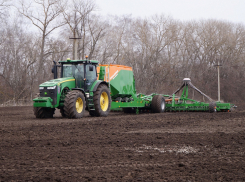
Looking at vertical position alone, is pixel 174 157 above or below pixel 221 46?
below

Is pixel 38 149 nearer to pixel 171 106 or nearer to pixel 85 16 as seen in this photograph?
pixel 171 106

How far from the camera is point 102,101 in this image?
1478 cm

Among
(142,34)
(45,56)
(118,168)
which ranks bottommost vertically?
(118,168)

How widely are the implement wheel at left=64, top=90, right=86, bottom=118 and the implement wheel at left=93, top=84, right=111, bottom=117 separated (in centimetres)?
87

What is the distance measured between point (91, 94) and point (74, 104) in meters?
1.55

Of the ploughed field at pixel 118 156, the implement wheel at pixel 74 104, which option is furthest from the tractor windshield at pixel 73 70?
the ploughed field at pixel 118 156

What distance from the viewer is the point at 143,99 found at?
1798 cm

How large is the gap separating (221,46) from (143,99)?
32.5m

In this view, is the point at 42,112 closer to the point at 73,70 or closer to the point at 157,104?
the point at 73,70

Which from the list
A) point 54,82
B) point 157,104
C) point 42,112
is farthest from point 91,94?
point 157,104

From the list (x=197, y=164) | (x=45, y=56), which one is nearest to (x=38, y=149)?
(x=197, y=164)

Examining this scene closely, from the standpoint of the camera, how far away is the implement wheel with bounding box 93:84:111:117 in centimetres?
1408

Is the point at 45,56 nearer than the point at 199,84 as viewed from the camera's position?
Yes

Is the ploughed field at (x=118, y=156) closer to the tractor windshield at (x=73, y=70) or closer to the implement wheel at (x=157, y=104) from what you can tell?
the tractor windshield at (x=73, y=70)
